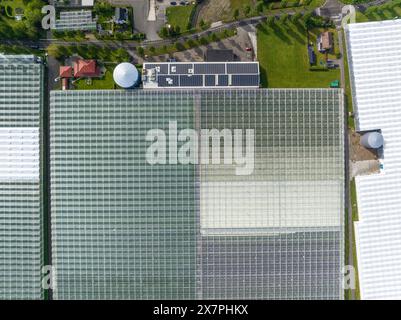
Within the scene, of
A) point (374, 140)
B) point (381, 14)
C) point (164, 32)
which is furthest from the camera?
point (381, 14)

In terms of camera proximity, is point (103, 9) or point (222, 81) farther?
point (103, 9)

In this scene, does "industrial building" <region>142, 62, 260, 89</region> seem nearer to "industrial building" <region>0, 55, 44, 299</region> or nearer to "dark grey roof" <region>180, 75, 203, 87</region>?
"dark grey roof" <region>180, 75, 203, 87</region>

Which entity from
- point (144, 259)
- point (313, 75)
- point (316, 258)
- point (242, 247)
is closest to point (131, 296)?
point (144, 259)

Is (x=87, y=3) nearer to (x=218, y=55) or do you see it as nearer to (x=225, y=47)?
(x=218, y=55)

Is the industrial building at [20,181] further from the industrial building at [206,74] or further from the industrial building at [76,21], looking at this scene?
the industrial building at [206,74]

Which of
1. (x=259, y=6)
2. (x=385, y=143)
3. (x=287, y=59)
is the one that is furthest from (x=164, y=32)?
(x=385, y=143)

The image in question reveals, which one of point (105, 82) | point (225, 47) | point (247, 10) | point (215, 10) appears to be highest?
point (215, 10)

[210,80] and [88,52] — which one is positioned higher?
[88,52]
